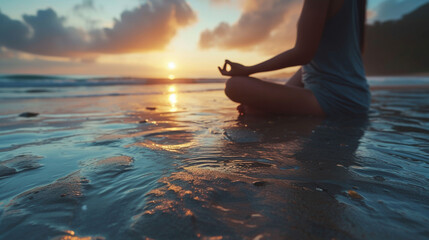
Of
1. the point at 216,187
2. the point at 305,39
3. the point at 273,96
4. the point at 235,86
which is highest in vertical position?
the point at 305,39

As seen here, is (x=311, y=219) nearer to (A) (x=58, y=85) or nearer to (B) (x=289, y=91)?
(B) (x=289, y=91)

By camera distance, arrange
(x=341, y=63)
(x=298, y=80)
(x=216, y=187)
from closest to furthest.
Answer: (x=216, y=187)
(x=341, y=63)
(x=298, y=80)

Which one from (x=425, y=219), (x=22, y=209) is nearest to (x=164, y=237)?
(x=22, y=209)

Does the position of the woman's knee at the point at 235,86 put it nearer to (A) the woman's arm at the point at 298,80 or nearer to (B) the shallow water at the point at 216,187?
(B) the shallow water at the point at 216,187

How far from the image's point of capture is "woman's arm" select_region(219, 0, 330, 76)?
175 centimetres

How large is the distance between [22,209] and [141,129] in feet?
4.06

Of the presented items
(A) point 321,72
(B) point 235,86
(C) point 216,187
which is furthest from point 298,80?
(C) point 216,187

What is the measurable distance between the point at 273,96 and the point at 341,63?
73cm

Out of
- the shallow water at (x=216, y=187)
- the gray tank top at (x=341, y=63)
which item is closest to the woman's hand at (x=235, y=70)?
the gray tank top at (x=341, y=63)

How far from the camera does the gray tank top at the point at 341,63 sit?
2.02 m

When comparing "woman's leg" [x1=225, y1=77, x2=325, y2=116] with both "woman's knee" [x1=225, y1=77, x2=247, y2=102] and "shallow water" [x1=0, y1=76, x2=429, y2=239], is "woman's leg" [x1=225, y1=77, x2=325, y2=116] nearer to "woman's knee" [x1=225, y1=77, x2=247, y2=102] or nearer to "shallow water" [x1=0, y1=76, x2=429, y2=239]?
"woman's knee" [x1=225, y1=77, x2=247, y2=102]

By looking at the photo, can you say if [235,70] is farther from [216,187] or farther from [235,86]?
[216,187]

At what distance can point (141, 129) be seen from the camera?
192 cm

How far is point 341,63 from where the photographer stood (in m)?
2.16
